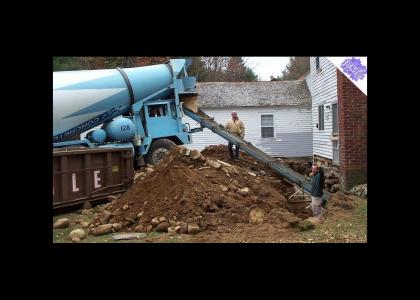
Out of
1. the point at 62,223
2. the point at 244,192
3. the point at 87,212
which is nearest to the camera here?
the point at 62,223

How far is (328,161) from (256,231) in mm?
8078

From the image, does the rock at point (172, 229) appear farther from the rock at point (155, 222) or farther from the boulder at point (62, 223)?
the boulder at point (62, 223)

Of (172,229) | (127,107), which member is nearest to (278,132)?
(127,107)

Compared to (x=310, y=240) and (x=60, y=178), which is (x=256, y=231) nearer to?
(x=310, y=240)

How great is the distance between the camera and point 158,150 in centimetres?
1243

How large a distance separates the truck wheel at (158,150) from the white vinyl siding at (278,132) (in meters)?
8.07

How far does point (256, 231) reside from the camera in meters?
Answer: 7.13

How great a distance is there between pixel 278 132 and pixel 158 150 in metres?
9.75

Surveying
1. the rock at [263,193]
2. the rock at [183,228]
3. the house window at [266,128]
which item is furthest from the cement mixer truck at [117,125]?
the house window at [266,128]

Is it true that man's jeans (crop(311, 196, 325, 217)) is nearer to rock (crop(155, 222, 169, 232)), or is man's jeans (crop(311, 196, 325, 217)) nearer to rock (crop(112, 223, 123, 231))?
rock (crop(155, 222, 169, 232))

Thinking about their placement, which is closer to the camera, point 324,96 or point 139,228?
point 139,228

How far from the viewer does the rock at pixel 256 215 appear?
7.61 m

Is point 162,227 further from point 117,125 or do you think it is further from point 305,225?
point 117,125

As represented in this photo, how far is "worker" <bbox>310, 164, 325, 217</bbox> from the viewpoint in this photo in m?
8.39
